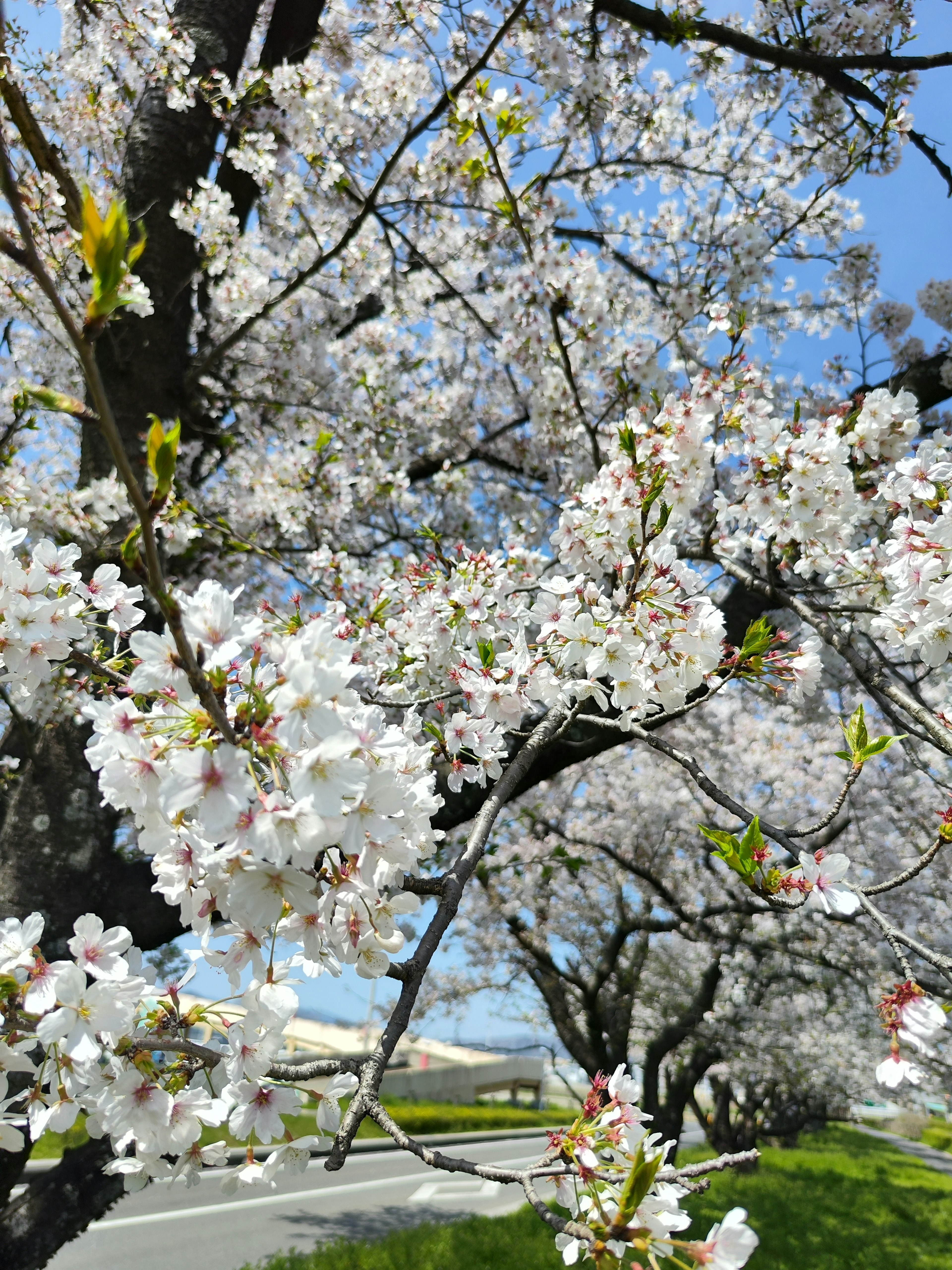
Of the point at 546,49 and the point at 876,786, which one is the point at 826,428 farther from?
the point at 876,786

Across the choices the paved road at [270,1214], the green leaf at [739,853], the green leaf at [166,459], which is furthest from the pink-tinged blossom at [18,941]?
the paved road at [270,1214]

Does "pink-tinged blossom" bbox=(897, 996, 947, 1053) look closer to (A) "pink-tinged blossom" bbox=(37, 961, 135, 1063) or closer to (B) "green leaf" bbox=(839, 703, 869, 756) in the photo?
(B) "green leaf" bbox=(839, 703, 869, 756)

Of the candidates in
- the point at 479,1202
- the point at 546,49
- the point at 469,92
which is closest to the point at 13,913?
the point at 469,92

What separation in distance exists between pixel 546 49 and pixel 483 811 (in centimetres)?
391

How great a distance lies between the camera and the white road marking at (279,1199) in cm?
838

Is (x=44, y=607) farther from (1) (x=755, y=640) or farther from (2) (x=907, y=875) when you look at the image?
(2) (x=907, y=875)

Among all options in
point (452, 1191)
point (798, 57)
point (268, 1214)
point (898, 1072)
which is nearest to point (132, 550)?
point (898, 1072)

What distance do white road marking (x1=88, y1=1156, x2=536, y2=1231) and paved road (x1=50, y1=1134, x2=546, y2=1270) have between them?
20mm

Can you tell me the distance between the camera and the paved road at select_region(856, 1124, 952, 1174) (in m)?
31.0

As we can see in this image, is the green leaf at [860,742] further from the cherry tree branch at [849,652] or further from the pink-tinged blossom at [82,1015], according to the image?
the pink-tinged blossom at [82,1015]

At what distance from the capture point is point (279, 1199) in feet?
34.0

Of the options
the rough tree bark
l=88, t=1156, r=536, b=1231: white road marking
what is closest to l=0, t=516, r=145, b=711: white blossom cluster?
the rough tree bark

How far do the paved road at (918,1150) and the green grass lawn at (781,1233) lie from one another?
47.0ft

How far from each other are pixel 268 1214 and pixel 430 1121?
1030 cm
